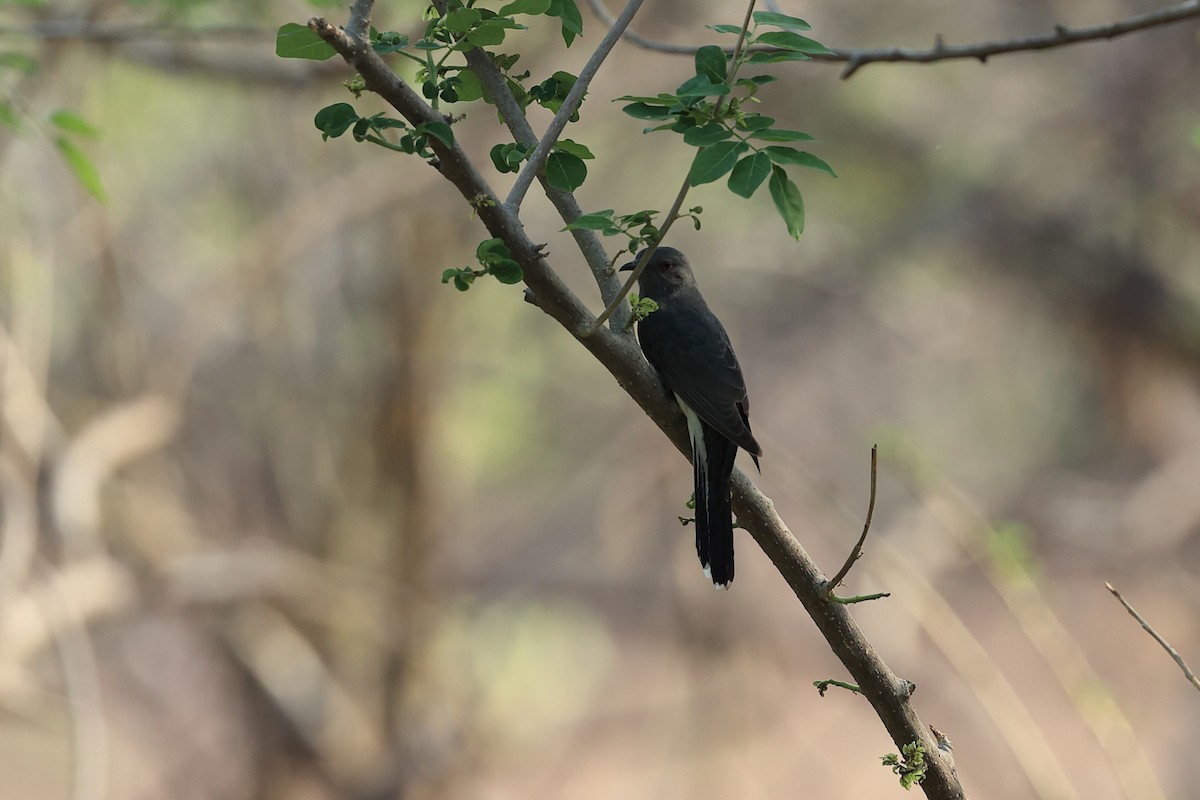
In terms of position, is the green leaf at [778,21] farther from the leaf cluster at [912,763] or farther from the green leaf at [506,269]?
the leaf cluster at [912,763]

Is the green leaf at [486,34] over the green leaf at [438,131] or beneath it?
over

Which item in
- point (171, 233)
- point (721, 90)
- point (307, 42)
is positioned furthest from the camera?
point (171, 233)

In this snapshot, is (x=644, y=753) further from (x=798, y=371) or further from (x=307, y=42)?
(x=307, y=42)

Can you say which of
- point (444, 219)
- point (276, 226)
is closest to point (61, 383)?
point (276, 226)

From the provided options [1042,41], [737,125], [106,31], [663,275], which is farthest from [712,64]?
[106,31]

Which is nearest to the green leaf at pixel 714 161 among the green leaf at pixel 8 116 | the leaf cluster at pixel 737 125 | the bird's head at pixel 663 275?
the leaf cluster at pixel 737 125

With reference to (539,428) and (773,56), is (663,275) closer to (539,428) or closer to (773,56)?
(773,56)

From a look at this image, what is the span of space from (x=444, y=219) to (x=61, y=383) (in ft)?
8.62

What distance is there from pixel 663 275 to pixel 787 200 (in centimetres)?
231

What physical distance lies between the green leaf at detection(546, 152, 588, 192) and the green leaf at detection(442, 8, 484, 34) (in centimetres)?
24

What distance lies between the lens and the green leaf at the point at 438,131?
4.89 ft

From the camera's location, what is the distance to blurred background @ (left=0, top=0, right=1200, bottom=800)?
5.84 meters

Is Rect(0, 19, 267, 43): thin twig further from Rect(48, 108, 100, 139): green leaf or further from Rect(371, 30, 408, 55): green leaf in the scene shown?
Rect(371, 30, 408, 55): green leaf

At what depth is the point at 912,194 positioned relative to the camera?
8.66m
